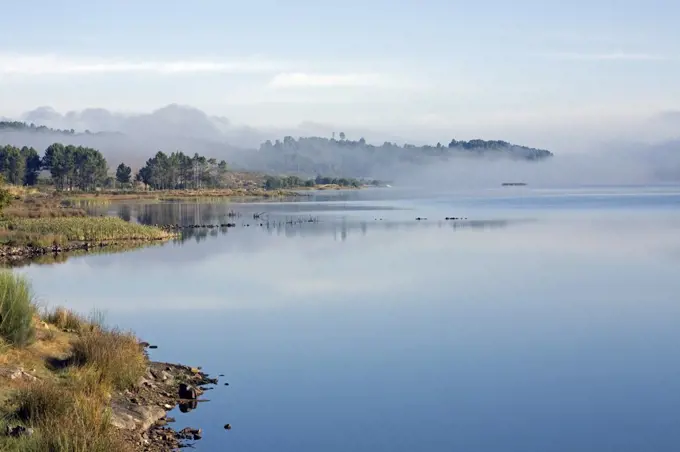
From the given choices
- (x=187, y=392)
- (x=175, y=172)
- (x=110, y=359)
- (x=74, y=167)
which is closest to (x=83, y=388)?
(x=110, y=359)

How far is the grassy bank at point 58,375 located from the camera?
890 cm

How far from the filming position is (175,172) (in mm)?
129875

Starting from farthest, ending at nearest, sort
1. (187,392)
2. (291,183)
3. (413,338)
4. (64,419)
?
(291,183)
(413,338)
(187,392)
(64,419)

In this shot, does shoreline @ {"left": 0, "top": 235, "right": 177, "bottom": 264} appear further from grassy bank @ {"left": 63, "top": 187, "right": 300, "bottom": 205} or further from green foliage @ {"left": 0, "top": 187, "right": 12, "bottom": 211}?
grassy bank @ {"left": 63, "top": 187, "right": 300, "bottom": 205}

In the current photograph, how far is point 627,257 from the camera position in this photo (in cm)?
3634

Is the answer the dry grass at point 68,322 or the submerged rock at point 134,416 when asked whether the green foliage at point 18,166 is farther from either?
the submerged rock at point 134,416

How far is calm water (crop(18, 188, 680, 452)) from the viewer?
12922 mm

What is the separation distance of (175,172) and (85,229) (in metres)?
86.0

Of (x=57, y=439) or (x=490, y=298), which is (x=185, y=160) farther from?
(x=57, y=439)

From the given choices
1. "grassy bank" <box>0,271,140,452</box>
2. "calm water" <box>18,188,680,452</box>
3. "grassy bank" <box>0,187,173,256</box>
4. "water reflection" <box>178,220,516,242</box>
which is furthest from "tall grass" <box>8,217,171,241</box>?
"grassy bank" <box>0,271,140,452</box>

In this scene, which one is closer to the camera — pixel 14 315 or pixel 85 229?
pixel 14 315

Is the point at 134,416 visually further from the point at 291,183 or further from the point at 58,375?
the point at 291,183

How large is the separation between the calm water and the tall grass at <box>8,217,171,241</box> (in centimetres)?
509

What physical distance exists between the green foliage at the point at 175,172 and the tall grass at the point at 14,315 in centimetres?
11314
